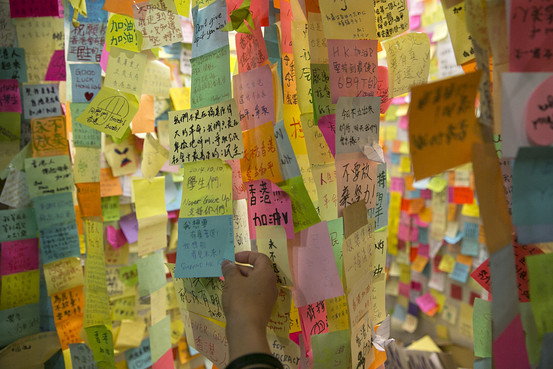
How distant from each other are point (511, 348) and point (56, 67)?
112cm

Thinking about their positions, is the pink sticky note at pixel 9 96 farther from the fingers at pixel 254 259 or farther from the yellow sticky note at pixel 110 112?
the fingers at pixel 254 259

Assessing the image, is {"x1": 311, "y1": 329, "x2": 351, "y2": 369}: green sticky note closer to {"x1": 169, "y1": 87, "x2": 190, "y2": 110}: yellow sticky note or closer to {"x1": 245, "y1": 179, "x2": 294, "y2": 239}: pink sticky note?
{"x1": 245, "y1": 179, "x2": 294, "y2": 239}: pink sticky note

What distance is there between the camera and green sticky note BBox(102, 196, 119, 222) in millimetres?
1275

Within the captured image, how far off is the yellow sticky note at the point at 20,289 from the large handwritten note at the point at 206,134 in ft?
1.84

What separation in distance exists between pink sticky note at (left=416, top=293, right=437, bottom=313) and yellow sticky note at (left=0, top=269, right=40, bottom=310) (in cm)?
173

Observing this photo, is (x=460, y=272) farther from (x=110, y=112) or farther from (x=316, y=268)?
(x=110, y=112)

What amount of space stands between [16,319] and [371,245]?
89cm

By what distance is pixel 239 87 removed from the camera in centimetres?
78

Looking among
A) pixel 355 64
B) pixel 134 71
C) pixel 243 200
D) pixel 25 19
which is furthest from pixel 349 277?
pixel 25 19

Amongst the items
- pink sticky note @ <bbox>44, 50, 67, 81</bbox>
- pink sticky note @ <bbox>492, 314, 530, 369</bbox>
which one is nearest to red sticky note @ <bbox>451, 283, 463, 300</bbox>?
pink sticky note @ <bbox>492, 314, 530, 369</bbox>

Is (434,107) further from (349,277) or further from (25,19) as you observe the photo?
(25,19)

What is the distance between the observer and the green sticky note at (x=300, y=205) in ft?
2.28

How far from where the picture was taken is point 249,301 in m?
0.64

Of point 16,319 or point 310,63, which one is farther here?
point 16,319
